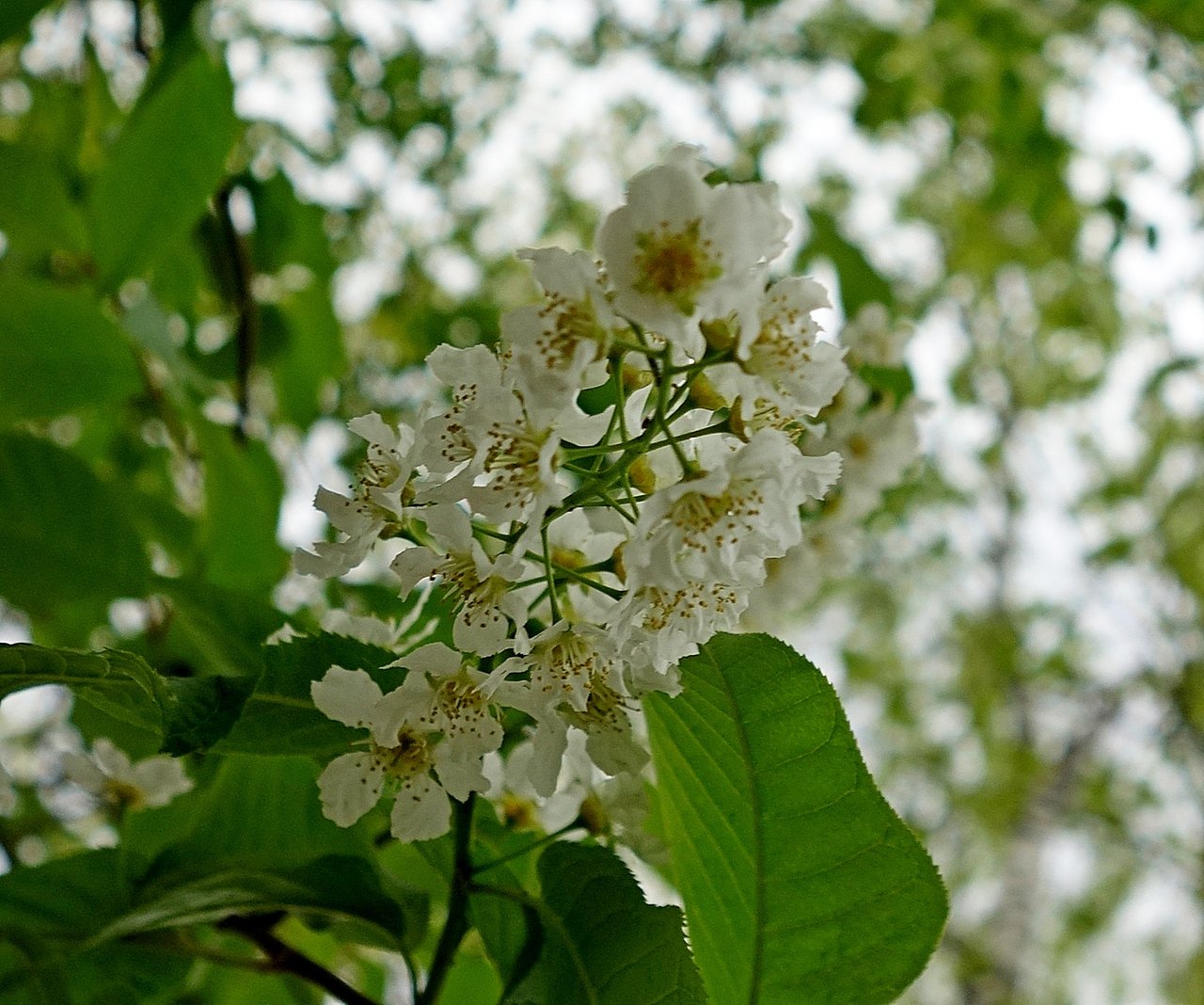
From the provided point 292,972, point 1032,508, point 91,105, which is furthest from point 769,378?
point 1032,508

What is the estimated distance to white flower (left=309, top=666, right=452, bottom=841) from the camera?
0.68 metres

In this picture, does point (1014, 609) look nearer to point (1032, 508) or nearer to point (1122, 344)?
point (1032, 508)

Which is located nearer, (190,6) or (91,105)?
(190,6)

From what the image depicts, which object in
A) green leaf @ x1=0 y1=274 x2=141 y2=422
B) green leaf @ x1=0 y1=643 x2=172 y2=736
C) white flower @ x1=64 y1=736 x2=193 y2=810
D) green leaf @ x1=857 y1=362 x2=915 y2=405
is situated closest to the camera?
green leaf @ x1=0 y1=643 x2=172 y2=736

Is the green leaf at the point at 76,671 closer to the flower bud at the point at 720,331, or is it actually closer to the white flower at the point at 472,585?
the white flower at the point at 472,585

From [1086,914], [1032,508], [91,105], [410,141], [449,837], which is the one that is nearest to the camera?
[449,837]

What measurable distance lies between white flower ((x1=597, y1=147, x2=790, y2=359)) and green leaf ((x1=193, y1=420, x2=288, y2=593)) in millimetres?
921

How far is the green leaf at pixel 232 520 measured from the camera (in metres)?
1.41

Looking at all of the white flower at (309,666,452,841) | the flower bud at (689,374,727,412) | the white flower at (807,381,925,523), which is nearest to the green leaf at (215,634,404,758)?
the white flower at (309,666,452,841)

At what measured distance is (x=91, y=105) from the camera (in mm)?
1847

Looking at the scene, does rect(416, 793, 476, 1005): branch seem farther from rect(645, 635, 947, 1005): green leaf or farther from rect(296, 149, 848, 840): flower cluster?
rect(645, 635, 947, 1005): green leaf

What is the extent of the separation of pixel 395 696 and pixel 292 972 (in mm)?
251

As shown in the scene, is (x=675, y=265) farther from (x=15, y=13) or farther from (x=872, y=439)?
(x=872, y=439)

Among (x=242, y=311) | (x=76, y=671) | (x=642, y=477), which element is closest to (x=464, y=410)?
(x=642, y=477)
